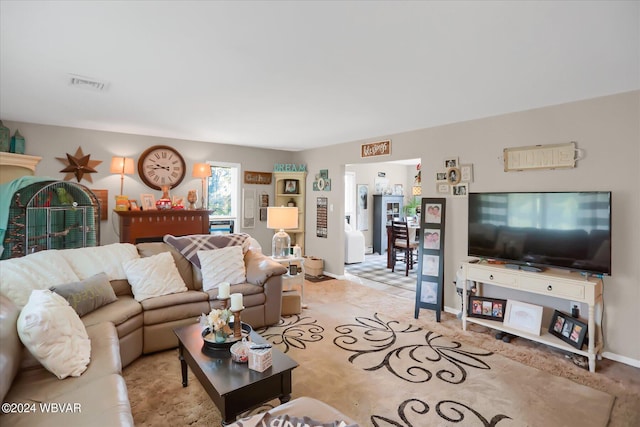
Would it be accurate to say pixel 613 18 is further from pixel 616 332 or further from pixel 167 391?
pixel 167 391

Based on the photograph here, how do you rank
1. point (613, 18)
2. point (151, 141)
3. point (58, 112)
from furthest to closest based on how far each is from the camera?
point (151, 141), point (58, 112), point (613, 18)

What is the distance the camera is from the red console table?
4668 millimetres

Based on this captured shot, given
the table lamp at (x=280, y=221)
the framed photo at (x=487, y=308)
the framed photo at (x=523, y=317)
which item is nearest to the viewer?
the framed photo at (x=523, y=317)

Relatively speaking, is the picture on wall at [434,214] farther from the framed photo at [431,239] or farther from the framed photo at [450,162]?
the framed photo at [450,162]

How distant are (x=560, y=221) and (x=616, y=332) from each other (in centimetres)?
109

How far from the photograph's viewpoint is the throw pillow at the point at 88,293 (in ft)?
8.04

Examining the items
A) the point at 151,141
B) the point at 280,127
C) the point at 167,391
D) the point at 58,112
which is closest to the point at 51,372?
the point at 167,391

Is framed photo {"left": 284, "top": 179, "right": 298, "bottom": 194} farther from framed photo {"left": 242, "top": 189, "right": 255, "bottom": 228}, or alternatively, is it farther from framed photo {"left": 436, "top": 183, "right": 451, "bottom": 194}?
framed photo {"left": 436, "top": 183, "right": 451, "bottom": 194}

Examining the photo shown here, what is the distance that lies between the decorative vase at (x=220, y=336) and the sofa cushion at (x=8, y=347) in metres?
1.01

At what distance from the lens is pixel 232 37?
200cm

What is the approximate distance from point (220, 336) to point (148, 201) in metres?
3.68

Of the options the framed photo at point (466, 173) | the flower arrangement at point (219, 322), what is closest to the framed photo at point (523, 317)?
the framed photo at point (466, 173)

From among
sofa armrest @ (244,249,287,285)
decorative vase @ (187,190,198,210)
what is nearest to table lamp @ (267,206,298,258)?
sofa armrest @ (244,249,287,285)

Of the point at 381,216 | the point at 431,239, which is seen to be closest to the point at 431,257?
the point at 431,239
